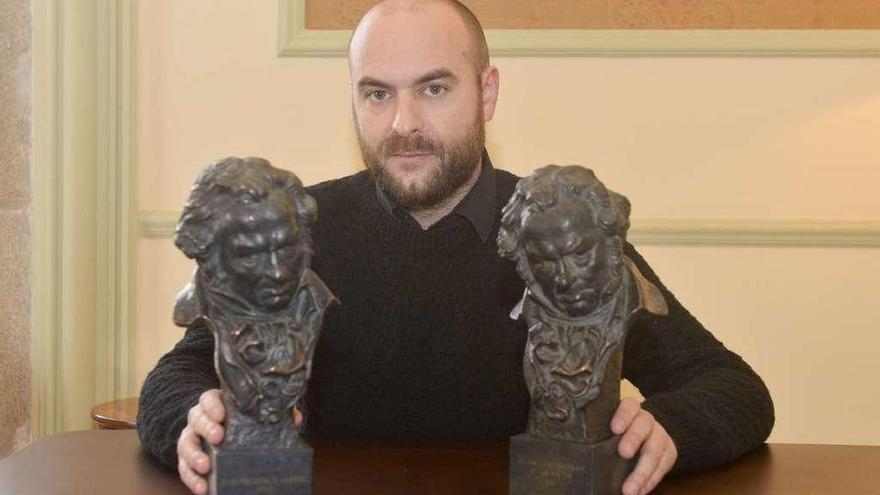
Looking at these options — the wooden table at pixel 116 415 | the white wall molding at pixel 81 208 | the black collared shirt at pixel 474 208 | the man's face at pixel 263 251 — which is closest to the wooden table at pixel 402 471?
the man's face at pixel 263 251

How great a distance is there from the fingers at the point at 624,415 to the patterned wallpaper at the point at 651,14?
201 centimetres

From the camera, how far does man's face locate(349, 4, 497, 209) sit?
2.45 metres

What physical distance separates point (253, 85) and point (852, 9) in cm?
171

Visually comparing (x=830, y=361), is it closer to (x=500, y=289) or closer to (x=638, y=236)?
(x=638, y=236)

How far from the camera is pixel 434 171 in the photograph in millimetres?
2525

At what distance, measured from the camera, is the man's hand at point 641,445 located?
173 centimetres

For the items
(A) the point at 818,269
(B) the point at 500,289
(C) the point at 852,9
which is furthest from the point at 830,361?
(B) the point at 500,289

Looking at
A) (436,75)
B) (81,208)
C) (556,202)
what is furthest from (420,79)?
(81,208)

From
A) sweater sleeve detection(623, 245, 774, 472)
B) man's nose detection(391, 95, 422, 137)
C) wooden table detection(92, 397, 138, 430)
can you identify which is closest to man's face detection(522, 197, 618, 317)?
sweater sleeve detection(623, 245, 774, 472)

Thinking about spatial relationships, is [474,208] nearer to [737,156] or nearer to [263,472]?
[263,472]

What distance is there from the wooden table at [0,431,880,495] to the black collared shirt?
0.70 m

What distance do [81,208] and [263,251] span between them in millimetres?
2238

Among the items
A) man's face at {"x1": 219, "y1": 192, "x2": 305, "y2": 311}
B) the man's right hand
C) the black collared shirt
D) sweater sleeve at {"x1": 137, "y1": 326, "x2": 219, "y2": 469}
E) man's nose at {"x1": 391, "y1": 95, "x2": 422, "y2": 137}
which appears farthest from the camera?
the black collared shirt

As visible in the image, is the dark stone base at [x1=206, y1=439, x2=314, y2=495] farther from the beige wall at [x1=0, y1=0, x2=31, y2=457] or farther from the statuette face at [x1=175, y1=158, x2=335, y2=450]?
the beige wall at [x1=0, y1=0, x2=31, y2=457]
